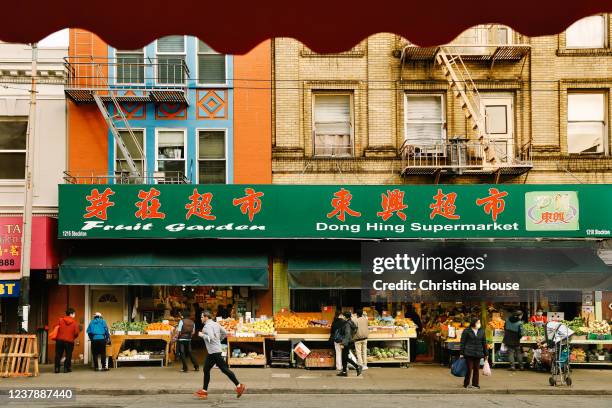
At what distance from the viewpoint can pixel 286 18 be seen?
2629 millimetres

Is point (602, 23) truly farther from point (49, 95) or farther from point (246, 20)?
point (246, 20)

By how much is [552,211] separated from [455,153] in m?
3.07

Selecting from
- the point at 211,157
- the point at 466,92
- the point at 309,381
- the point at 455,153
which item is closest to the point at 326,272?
the point at 309,381

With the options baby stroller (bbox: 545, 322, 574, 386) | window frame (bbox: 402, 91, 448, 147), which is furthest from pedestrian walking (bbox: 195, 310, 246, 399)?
window frame (bbox: 402, 91, 448, 147)

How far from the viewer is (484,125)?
21156 millimetres

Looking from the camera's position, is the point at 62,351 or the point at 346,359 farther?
the point at 62,351

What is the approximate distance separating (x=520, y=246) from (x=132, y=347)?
11.1 m

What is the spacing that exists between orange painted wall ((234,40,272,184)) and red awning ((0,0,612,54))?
18720 millimetres

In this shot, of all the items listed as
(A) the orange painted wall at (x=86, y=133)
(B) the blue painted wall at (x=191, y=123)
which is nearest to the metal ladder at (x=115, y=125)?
(B) the blue painted wall at (x=191, y=123)

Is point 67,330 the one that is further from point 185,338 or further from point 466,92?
point 466,92

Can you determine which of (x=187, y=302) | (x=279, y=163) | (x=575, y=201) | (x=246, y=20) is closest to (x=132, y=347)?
(x=187, y=302)

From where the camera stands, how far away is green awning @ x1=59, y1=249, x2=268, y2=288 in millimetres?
19953

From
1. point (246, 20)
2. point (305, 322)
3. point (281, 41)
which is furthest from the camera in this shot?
point (281, 41)

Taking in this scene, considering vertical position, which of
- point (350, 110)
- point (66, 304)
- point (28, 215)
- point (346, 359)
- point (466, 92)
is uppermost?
point (466, 92)
